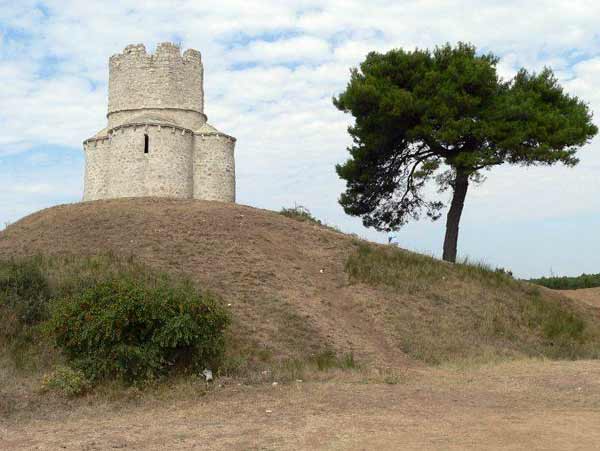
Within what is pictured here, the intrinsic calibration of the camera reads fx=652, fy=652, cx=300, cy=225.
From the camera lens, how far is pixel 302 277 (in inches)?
618

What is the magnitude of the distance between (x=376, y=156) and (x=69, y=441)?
53.1 ft

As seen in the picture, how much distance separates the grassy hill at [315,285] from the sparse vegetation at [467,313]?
0.13 feet

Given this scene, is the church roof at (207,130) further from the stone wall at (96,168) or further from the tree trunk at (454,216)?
the tree trunk at (454,216)

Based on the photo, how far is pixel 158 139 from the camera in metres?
21.1

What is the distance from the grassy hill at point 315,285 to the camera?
13.1 meters

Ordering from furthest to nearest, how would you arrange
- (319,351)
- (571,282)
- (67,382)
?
(571,282) → (319,351) → (67,382)

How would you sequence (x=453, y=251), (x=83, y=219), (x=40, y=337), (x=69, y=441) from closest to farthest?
(x=69, y=441)
(x=40, y=337)
(x=83, y=219)
(x=453, y=251)

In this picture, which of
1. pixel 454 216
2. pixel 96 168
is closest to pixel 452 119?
pixel 454 216

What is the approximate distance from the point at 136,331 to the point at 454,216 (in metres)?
13.2

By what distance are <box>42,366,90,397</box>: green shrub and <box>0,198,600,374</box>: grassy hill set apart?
9.51ft

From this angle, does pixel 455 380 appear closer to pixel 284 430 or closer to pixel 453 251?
pixel 284 430

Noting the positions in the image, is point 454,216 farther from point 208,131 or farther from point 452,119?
point 208,131

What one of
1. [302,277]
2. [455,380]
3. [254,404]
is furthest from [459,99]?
[254,404]

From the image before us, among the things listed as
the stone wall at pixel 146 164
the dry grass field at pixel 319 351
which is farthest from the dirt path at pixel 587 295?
the stone wall at pixel 146 164
